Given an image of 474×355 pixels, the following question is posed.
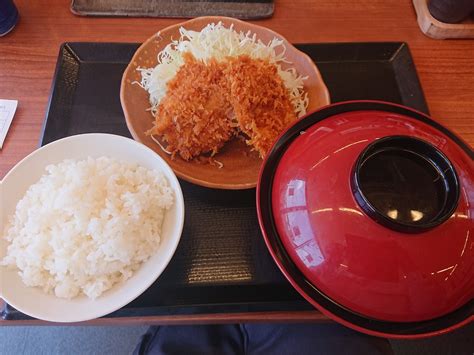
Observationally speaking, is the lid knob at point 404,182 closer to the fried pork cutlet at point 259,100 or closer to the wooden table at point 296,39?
the fried pork cutlet at point 259,100

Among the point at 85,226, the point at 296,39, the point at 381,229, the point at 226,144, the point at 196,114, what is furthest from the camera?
the point at 296,39

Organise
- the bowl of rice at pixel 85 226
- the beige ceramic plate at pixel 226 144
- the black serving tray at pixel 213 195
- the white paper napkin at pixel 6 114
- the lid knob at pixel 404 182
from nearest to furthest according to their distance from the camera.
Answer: the lid knob at pixel 404 182, the bowl of rice at pixel 85 226, the black serving tray at pixel 213 195, the beige ceramic plate at pixel 226 144, the white paper napkin at pixel 6 114

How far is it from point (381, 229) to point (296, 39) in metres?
1.09

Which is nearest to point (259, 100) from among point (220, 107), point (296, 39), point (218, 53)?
point (220, 107)

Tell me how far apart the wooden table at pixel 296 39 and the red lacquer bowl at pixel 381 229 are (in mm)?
781

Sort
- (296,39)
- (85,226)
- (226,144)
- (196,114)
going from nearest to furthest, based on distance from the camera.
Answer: (85,226) < (196,114) < (226,144) < (296,39)

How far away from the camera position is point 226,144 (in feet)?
4.41

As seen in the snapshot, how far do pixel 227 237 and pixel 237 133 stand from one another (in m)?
0.36

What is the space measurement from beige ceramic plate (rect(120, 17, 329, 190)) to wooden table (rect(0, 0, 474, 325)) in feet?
0.63

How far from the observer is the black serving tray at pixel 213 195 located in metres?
1.10

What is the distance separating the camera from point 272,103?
1306 mm

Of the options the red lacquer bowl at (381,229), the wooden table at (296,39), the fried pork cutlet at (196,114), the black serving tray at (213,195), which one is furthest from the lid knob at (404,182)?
the wooden table at (296,39)

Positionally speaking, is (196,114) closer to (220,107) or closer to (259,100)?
(220,107)

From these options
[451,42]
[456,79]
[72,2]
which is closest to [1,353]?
[72,2]
